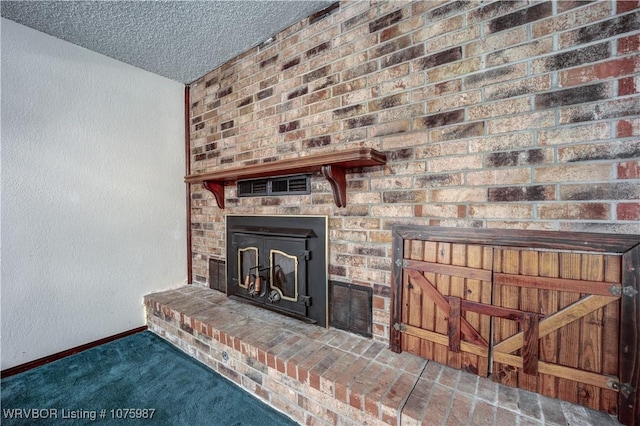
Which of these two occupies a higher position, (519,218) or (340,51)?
(340,51)

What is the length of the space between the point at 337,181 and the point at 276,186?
597 mm

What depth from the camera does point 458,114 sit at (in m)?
1.25

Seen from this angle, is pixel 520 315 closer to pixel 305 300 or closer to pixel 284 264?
pixel 305 300

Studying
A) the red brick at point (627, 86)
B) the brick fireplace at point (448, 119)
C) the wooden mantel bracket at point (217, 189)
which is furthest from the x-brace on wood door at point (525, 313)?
the wooden mantel bracket at point (217, 189)

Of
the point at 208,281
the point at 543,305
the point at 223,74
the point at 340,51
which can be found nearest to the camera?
the point at 543,305

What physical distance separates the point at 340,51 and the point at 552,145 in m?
1.21

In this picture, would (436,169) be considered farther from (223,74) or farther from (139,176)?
(139,176)

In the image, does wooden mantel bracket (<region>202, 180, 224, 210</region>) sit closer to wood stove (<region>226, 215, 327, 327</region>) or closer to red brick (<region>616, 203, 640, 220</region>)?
wood stove (<region>226, 215, 327, 327</region>)

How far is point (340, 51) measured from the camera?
1.59 meters

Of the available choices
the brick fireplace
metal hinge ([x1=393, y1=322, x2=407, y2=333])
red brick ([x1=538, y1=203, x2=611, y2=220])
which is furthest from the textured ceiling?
metal hinge ([x1=393, y1=322, x2=407, y2=333])

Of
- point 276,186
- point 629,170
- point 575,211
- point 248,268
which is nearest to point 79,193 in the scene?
point 248,268

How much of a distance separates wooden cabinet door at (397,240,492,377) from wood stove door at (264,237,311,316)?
2.11 ft

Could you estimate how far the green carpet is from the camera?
53.9 inches

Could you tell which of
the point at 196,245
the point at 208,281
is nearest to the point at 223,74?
the point at 196,245
